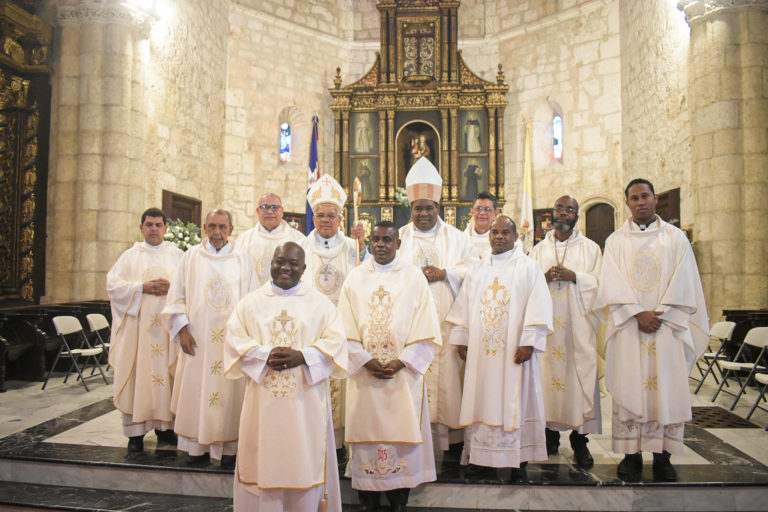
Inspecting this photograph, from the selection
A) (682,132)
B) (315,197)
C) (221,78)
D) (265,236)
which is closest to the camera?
(315,197)

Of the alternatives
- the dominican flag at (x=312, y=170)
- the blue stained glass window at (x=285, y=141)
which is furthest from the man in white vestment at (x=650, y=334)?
the blue stained glass window at (x=285, y=141)

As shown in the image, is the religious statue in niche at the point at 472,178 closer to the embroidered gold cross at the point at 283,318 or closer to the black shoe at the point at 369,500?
the black shoe at the point at 369,500

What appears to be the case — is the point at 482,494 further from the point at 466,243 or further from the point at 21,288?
the point at 21,288

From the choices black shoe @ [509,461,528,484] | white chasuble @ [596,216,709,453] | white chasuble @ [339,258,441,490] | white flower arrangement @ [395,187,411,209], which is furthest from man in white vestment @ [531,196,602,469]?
white flower arrangement @ [395,187,411,209]

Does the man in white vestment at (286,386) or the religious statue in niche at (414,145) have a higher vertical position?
the religious statue in niche at (414,145)

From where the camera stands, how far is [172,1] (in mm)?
10281

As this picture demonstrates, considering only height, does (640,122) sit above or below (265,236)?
above

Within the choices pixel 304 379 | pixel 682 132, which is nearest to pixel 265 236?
pixel 304 379

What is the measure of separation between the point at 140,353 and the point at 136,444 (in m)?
0.72

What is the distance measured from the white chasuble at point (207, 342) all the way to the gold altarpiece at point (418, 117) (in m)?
8.62

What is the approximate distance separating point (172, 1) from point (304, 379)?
9.93 meters

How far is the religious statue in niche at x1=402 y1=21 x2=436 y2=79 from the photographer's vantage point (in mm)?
13164

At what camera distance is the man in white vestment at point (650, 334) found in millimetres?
3695

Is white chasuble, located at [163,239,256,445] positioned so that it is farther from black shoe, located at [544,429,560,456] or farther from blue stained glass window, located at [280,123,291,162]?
blue stained glass window, located at [280,123,291,162]
